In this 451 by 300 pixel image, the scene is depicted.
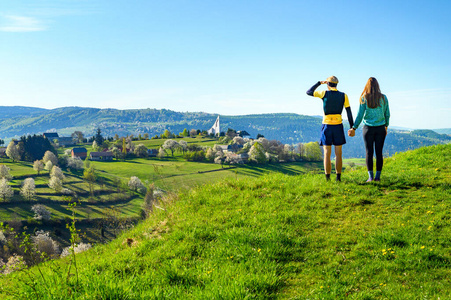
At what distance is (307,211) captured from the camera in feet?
27.2

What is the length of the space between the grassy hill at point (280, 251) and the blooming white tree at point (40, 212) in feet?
386

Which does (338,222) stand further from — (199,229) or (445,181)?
(445,181)

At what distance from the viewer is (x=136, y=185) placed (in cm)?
13838

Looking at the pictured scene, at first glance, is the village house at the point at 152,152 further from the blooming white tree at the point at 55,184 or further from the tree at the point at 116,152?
the blooming white tree at the point at 55,184

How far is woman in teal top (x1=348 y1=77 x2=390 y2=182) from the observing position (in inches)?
420

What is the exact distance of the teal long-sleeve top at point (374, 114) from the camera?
10.7 m

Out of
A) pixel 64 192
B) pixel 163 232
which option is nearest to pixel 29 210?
pixel 64 192

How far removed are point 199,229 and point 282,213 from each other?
230 centimetres

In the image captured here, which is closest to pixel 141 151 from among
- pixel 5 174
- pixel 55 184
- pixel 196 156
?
pixel 196 156

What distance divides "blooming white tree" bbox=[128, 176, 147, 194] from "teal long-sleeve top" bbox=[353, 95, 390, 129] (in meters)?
136

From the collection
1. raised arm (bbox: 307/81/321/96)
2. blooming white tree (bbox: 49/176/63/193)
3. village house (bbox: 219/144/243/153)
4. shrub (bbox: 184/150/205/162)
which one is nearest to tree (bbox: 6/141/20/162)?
blooming white tree (bbox: 49/176/63/193)

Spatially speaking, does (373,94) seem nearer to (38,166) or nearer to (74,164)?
(38,166)

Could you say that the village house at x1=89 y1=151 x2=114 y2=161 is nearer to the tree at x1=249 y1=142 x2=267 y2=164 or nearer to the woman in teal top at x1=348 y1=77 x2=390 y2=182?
the tree at x1=249 y1=142 x2=267 y2=164

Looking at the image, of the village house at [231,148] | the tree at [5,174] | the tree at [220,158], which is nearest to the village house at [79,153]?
the tree at [5,174]
